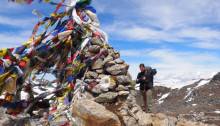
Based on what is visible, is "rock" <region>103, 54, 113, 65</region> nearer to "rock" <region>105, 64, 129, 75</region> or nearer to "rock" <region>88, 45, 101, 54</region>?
"rock" <region>105, 64, 129, 75</region>

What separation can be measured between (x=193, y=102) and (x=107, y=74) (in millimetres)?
30604

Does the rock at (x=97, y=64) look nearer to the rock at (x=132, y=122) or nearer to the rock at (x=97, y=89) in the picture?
the rock at (x=97, y=89)

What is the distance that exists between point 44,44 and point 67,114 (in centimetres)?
292

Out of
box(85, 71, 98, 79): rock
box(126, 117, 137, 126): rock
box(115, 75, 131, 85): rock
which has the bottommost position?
box(126, 117, 137, 126): rock

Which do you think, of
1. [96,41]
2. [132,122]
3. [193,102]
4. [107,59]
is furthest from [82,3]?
[193,102]

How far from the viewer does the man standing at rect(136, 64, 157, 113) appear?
8836 mm

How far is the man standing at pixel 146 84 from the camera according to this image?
29.0 ft

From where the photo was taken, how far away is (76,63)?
8469mm

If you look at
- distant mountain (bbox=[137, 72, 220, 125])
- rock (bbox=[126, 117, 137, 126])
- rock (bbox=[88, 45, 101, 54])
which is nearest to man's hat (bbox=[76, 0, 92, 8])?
rock (bbox=[88, 45, 101, 54])

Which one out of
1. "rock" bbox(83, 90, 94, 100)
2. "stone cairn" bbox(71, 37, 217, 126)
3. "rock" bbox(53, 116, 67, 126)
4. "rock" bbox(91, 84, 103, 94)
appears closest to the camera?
"stone cairn" bbox(71, 37, 217, 126)

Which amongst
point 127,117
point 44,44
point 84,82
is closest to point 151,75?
point 127,117

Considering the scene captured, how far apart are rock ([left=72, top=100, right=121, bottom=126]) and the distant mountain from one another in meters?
12.7

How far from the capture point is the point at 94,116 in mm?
6719

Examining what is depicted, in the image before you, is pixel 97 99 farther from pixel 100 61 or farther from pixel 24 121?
pixel 24 121
